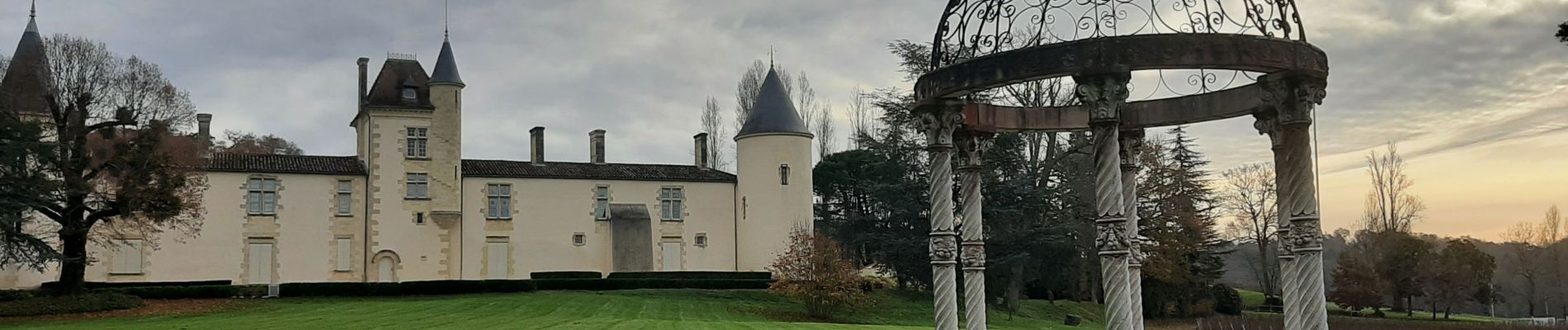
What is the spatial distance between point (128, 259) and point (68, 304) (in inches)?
443

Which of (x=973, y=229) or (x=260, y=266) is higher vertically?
(x=973, y=229)

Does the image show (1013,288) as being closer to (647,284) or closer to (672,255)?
(647,284)

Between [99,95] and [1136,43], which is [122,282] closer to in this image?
[99,95]

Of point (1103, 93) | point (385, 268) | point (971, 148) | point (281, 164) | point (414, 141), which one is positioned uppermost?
point (414, 141)

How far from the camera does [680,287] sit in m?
40.7

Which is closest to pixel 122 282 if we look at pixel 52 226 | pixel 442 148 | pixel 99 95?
pixel 52 226

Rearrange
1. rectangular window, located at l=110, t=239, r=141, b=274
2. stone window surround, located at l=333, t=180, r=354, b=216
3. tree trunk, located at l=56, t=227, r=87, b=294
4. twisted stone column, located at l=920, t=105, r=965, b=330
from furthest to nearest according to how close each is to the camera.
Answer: stone window surround, located at l=333, t=180, r=354, b=216 < rectangular window, located at l=110, t=239, r=141, b=274 < tree trunk, located at l=56, t=227, r=87, b=294 < twisted stone column, located at l=920, t=105, r=965, b=330

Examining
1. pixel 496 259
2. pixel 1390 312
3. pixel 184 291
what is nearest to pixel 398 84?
pixel 496 259

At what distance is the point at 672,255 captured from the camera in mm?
49094

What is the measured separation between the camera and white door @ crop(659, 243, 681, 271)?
160 ft

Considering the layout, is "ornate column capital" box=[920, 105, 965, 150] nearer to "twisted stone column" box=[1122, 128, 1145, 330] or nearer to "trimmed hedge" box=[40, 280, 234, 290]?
"twisted stone column" box=[1122, 128, 1145, 330]

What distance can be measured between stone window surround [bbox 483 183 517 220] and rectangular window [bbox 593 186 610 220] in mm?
3237

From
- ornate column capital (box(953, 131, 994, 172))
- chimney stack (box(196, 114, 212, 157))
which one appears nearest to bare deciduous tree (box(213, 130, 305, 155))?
chimney stack (box(196, 114, 212, 157))

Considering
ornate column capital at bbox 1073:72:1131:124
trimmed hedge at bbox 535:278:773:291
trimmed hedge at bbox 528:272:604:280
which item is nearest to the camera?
ornate column capital at bbox 1073:72:1131:124
